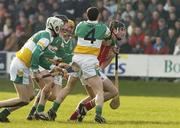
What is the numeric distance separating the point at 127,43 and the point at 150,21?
1.46 meters

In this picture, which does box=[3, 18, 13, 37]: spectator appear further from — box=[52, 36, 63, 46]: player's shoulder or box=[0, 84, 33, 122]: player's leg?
box=[0, 84, 33, 122]: player's leg

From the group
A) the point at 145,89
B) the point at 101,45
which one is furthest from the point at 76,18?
the point at 101,45

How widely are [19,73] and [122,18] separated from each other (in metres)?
16.3

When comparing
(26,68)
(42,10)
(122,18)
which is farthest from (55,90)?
(42,10)

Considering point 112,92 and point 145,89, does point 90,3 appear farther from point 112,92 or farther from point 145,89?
point 112,92

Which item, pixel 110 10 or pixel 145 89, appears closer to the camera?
pixel 145 89

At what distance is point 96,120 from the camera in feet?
52.7

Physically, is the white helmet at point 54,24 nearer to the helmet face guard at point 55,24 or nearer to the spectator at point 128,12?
the helmet face guard at point 55,24

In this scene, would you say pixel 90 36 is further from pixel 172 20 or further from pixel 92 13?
pixel 172 20

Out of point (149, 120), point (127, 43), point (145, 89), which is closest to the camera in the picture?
point (149, 120)

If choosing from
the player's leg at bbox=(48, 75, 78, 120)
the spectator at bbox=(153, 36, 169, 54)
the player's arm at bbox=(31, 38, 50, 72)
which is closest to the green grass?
the player's leg at bbox=(48, 75, 78, 120)

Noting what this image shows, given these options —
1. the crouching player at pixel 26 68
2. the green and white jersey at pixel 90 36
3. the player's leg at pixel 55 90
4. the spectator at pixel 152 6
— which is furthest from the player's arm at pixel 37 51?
the spectator at pixel 152 6

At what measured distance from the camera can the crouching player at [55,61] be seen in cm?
1667

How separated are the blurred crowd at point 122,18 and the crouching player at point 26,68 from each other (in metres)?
14.7
